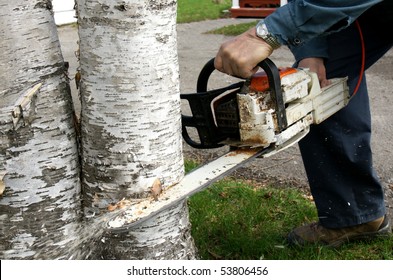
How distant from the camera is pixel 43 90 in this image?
2074mm

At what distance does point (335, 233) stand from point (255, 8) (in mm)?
6359

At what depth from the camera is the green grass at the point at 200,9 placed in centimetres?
1132

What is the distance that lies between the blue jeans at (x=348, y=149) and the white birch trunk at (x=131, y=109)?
3.07 ft

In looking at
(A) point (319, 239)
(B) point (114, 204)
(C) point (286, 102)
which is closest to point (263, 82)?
(C) point (286, 102)

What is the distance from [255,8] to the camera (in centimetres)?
891

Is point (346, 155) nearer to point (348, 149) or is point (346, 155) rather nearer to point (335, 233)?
point (348, 149)

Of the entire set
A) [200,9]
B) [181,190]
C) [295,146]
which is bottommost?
[200,9]

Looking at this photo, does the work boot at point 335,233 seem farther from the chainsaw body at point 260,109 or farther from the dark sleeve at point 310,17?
the dark sleeve at point 310,17

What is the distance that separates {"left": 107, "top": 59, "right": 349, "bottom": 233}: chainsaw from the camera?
2.08 meters

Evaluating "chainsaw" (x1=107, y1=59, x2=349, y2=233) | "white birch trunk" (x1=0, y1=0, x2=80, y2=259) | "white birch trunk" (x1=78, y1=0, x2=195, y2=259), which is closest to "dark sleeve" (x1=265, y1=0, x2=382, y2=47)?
"chainsaw" (x1=107, y1=59, x2=349, y2=233)

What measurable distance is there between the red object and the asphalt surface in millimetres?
535

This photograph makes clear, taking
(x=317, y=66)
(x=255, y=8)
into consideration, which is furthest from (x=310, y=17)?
(x=255, y=8)

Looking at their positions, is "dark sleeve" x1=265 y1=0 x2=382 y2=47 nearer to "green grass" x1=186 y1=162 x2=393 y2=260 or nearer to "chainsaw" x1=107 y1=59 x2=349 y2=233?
"chainsaw" x1=107 y1=59 x2=349 y2=233

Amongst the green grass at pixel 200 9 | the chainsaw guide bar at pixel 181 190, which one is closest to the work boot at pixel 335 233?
the chainsaw guide bar at pixel 181 190
